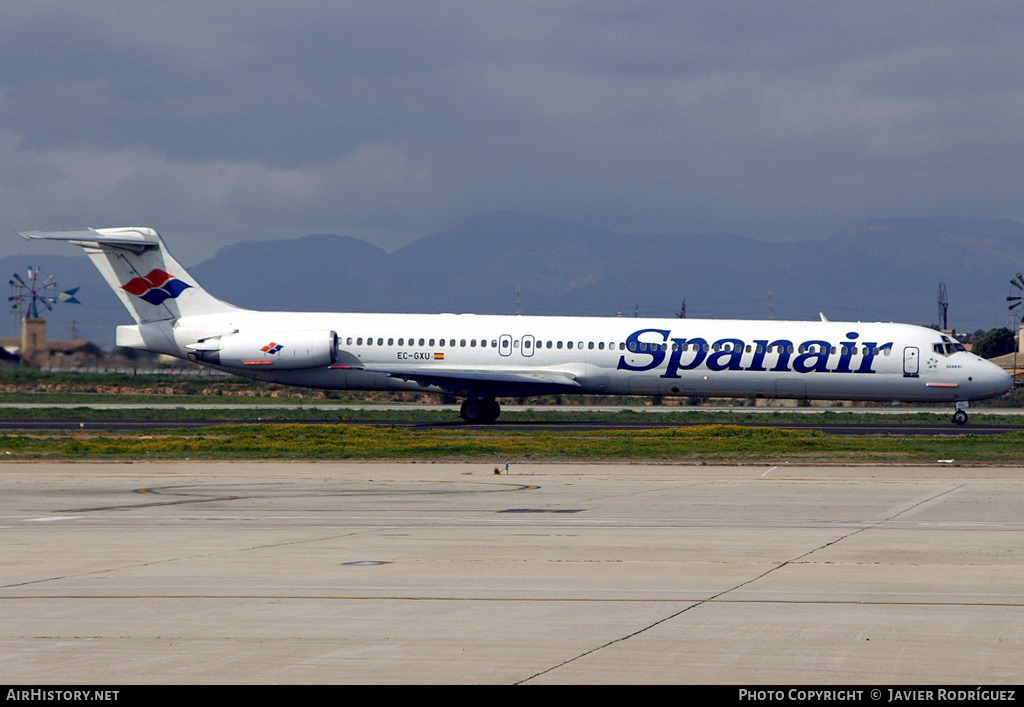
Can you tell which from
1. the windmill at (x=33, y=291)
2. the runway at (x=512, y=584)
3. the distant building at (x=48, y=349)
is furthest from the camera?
Result: the windmill at (x=33, y=291)

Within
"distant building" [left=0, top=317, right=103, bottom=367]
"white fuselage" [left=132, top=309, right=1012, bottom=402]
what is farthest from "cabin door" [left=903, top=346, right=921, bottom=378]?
"distant building" [left=0, top=317, right=103, bottom=367]

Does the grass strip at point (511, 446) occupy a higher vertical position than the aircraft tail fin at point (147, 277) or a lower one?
lower

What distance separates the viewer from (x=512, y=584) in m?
16.1

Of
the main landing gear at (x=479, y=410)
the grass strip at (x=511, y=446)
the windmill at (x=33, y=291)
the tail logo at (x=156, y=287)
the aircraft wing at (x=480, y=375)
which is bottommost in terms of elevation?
the grass strip at (x=511, y=446)

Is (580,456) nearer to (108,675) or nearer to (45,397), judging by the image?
(108,675)

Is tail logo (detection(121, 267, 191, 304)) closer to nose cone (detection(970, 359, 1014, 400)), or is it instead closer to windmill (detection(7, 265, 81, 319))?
windmill (detection(7, 265, 81, 319))

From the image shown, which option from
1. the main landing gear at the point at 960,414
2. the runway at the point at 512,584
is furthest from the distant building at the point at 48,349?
the main landing gear at the point at 960,414

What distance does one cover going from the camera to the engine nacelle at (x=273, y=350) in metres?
52.7

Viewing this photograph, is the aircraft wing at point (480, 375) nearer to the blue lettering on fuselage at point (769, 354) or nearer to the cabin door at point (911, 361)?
Answer: the blue lettering on fuselage at point (769, 354)

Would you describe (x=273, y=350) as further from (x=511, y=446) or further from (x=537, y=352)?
(x=511, y=446)

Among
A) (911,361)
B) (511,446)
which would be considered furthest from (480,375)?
(911,361)

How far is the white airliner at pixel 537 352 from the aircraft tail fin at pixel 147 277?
0.19ft

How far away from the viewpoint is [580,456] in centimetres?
3753

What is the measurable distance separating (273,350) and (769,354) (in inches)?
782
